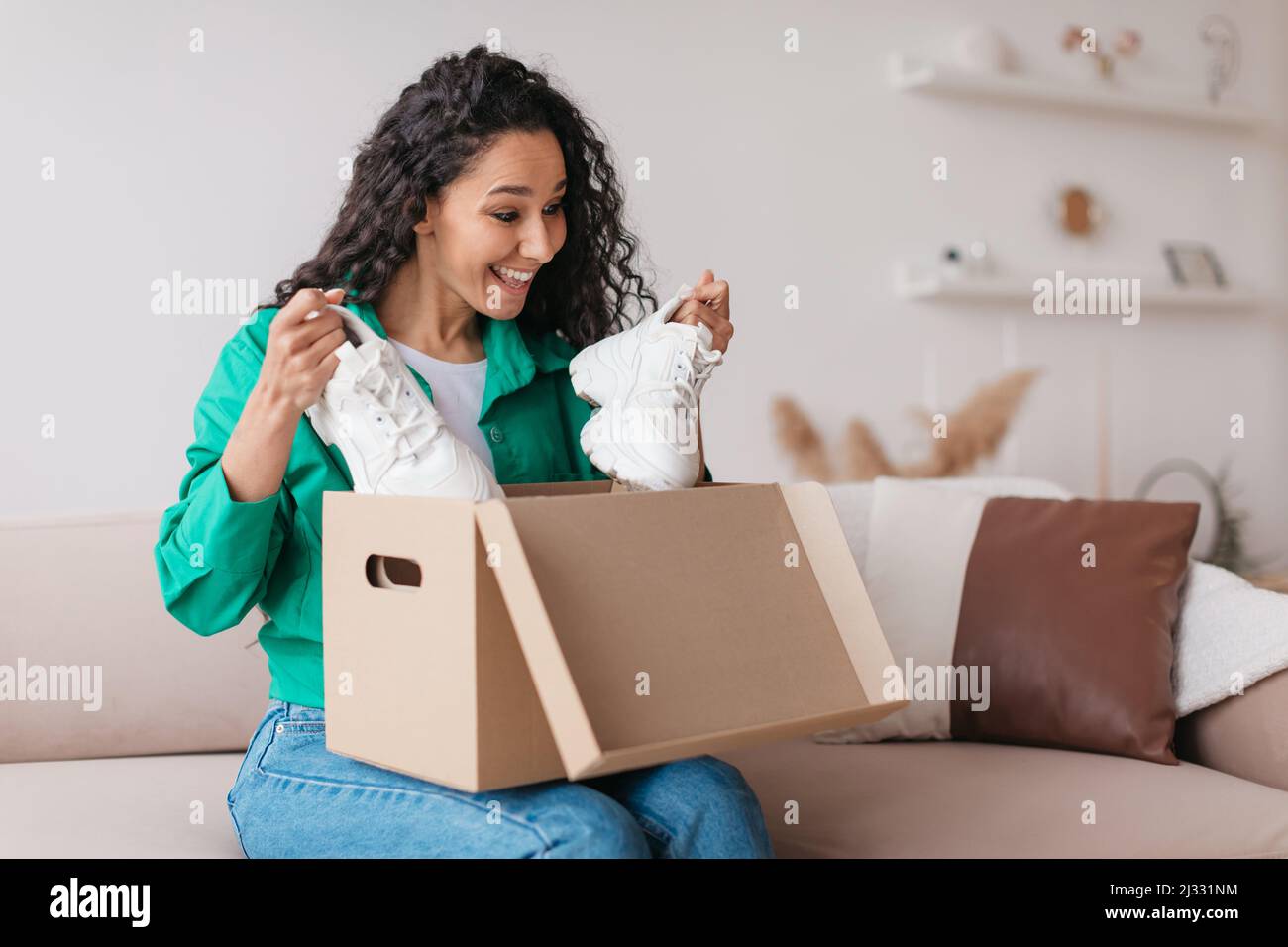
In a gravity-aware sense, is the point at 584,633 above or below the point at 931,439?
below

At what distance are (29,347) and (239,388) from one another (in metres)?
1.11

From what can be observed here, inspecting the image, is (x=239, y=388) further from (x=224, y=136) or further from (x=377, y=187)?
(x=224, y=136)

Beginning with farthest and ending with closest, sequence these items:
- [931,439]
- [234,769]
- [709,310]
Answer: [931,439]
[234,769]
[709,310]

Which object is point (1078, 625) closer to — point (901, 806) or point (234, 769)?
point (901, 806)

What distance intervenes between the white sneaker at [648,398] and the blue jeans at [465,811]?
305 mm

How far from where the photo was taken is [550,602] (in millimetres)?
1038

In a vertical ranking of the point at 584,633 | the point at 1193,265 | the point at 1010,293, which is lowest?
the point at 584,633

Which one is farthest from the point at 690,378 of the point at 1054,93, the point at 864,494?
the point at 1054,93

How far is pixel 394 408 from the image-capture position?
45.6 inches

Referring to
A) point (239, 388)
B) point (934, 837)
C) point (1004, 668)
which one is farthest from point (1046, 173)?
point (239, 388)

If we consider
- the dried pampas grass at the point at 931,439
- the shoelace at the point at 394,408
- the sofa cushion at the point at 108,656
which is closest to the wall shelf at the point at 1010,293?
the dried pampas grass at the point at 931,439

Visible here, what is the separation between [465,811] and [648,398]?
0.46 meters

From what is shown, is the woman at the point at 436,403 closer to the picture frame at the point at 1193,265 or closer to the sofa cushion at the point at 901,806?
the sofa cushion at the point at 901,806

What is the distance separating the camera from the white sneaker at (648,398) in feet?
4.15
